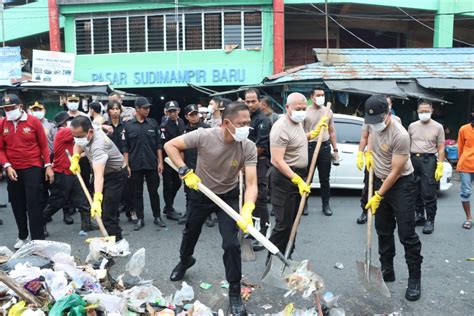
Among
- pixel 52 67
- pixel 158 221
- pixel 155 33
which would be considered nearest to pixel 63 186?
pixel 158 221

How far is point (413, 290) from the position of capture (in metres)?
3.87

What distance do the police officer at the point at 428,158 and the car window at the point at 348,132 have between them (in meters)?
2.27

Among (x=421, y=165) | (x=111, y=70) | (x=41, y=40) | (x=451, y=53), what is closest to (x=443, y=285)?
(x=421, y=165)

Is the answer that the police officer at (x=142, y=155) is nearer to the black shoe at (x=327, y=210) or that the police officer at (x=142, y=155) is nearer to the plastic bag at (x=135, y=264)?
the plastic bag at (x=135, y=264)

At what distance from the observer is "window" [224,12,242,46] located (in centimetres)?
1571

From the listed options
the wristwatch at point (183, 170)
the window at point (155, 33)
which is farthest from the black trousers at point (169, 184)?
the window at point (155, 33)

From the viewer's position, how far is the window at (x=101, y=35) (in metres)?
16.6

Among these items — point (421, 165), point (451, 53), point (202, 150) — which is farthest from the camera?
point (451, 53)

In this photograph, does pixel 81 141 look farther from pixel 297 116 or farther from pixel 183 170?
pixel 297 116

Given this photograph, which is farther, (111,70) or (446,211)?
(111,70)

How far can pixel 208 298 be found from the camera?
3.94 meters

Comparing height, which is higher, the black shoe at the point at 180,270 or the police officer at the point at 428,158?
the police officer at the point at 428,158

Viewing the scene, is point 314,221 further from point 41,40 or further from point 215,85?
point 41,40

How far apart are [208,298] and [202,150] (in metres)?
1.33
